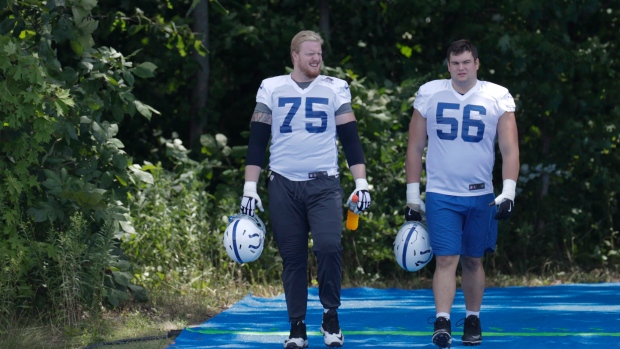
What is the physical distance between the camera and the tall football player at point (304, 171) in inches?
287

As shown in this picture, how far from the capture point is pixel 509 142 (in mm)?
7398

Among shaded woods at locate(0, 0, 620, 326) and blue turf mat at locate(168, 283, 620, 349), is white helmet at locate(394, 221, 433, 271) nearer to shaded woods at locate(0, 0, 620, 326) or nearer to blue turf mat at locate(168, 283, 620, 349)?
blue turf mat at locate(168, 283, 620, 349)

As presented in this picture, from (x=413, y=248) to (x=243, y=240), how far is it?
1.03 metres

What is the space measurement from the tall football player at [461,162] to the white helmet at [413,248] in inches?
3.0

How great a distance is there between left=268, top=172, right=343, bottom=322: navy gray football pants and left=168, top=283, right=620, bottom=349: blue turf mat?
14.8 inches

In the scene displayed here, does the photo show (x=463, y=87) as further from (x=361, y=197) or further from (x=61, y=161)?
(x=61, y=161)

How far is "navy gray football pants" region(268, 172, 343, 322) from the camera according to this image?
734 centimetres

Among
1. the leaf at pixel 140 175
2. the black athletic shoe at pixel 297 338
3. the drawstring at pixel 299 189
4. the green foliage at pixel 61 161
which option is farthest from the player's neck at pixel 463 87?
the leaf at pixel 140 175

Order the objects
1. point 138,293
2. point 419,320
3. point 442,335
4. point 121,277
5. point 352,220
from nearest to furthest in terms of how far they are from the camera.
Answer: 1. point 442,335
2. point 352,220
3. point 419,320
4. point 121,277
5. point 138,293

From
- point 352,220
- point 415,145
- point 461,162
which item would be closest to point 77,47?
point 352,220

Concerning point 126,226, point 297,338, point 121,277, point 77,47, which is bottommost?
point 297,338

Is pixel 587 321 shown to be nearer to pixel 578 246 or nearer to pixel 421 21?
pixel 578 246

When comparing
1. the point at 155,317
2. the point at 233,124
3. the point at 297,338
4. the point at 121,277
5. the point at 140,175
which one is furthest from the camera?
the point at 233,124

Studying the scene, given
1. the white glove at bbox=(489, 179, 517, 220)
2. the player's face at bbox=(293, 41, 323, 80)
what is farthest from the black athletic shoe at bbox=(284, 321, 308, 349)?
the player's face at bbox=(293, 41, 323, 80)
